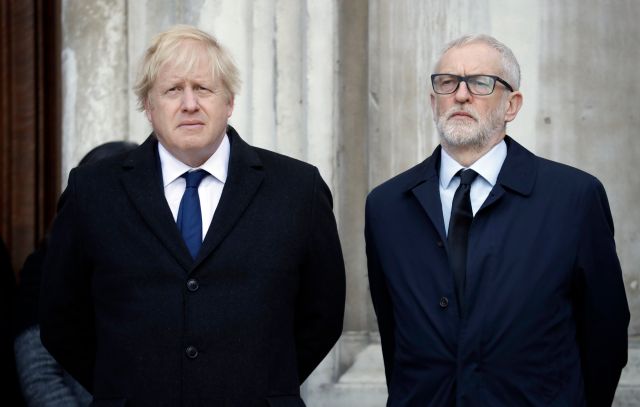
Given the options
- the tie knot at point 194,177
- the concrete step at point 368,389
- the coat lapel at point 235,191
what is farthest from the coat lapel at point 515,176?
the concrete step at point 368,389

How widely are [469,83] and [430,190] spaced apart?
1.04 ft

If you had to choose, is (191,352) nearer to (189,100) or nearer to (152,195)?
(152,195)

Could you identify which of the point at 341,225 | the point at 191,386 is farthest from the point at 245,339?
the point at 341,225

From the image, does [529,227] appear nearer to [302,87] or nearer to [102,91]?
[302,87]

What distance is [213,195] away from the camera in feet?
12.4

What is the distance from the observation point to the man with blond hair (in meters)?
3.64

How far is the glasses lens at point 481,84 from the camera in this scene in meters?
3.87

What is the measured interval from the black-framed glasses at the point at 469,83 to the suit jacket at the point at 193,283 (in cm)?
43

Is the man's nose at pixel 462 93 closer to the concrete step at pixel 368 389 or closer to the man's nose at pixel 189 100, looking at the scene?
the man's nose at pixel 189 100

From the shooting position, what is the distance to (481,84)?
3879 mm

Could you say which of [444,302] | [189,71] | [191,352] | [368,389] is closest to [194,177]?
[189,71]

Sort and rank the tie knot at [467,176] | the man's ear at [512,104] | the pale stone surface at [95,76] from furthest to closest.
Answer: the pale stone surface at [95,76]
the man's ear at [512,104]
the tie knot at [467,176]

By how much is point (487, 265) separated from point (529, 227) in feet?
0.54

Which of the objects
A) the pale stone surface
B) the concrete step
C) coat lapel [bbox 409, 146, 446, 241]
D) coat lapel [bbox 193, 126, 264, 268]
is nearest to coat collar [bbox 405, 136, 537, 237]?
coat lapel [bbox 409, 146, 446, 241]
